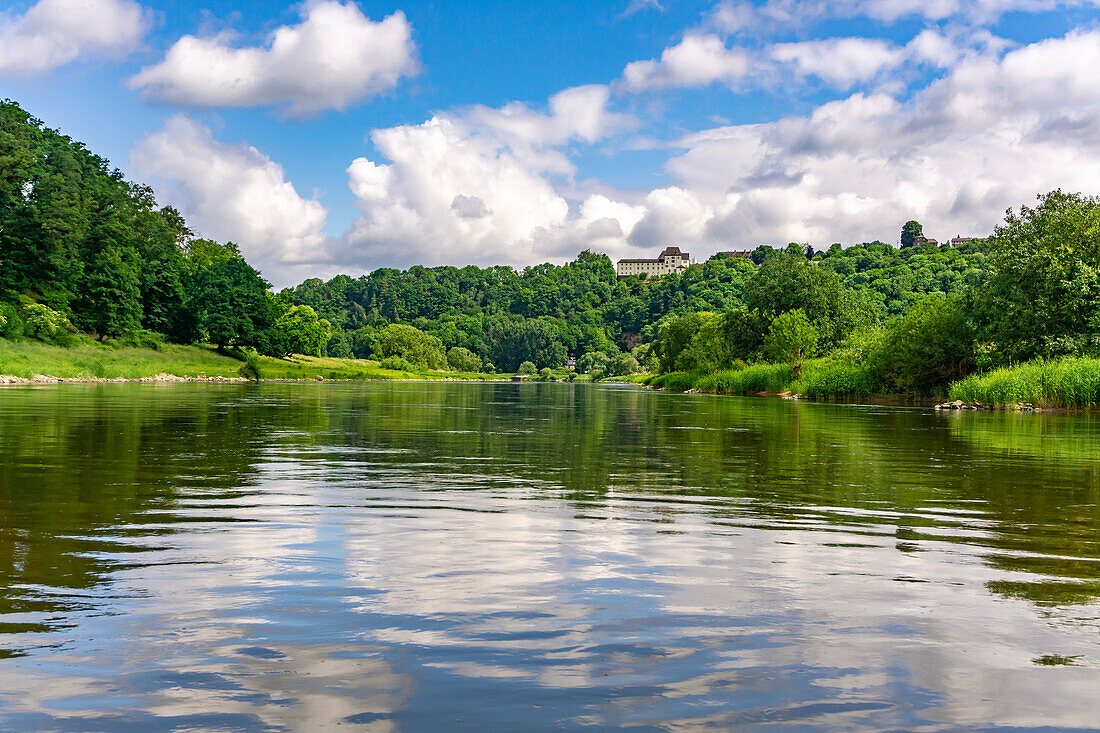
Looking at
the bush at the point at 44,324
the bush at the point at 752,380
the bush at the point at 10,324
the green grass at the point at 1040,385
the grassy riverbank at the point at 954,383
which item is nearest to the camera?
the green grass at the point at 1040,385

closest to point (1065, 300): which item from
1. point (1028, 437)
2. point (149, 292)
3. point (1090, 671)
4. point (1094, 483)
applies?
point (1028, 437)

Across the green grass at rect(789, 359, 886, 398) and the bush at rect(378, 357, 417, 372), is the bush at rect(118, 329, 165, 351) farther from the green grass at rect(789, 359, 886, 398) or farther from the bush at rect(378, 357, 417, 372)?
the green grass at rect(789, 359, 886, 398)

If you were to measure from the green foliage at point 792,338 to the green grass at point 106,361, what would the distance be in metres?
68.2

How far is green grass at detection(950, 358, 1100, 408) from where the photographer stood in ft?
134

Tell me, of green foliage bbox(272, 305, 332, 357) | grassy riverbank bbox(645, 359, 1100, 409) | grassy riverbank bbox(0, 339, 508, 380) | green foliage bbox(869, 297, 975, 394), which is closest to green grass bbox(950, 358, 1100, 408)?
grassy riverbank bbox(645, 359, 1100, 409)

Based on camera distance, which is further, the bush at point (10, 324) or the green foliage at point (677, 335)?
the green foliage at point (677, 335)

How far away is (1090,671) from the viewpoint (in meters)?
5.10

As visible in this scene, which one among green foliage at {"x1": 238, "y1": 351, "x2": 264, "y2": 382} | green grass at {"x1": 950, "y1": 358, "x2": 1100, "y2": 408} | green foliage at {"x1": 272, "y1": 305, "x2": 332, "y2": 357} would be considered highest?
green foliage at {"x1": 272, "y1": 305, "x2": 332, "y2": 357}

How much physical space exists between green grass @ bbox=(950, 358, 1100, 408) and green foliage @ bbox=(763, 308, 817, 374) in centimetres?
3058

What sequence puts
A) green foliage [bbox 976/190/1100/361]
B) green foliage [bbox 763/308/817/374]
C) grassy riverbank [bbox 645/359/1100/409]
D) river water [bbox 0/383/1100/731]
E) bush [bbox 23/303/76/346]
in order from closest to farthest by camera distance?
river water [bbox 0/383/1100/731], grassy riverbank [bbox 645/359/1100/409], green foliage [bbox 976/190/1100/361], green foliage [bbox 763/308/817/374], bush [bbox 23/303/76/346]

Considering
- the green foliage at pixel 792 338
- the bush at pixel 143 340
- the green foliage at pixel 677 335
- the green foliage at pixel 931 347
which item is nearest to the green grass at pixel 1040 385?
the green foliage at pixel 931 347

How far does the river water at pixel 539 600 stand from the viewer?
15.0ft

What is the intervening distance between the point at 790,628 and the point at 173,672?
161 inches

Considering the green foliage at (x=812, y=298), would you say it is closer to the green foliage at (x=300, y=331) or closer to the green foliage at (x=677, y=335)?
the green foliage at (x=677, y=335)
